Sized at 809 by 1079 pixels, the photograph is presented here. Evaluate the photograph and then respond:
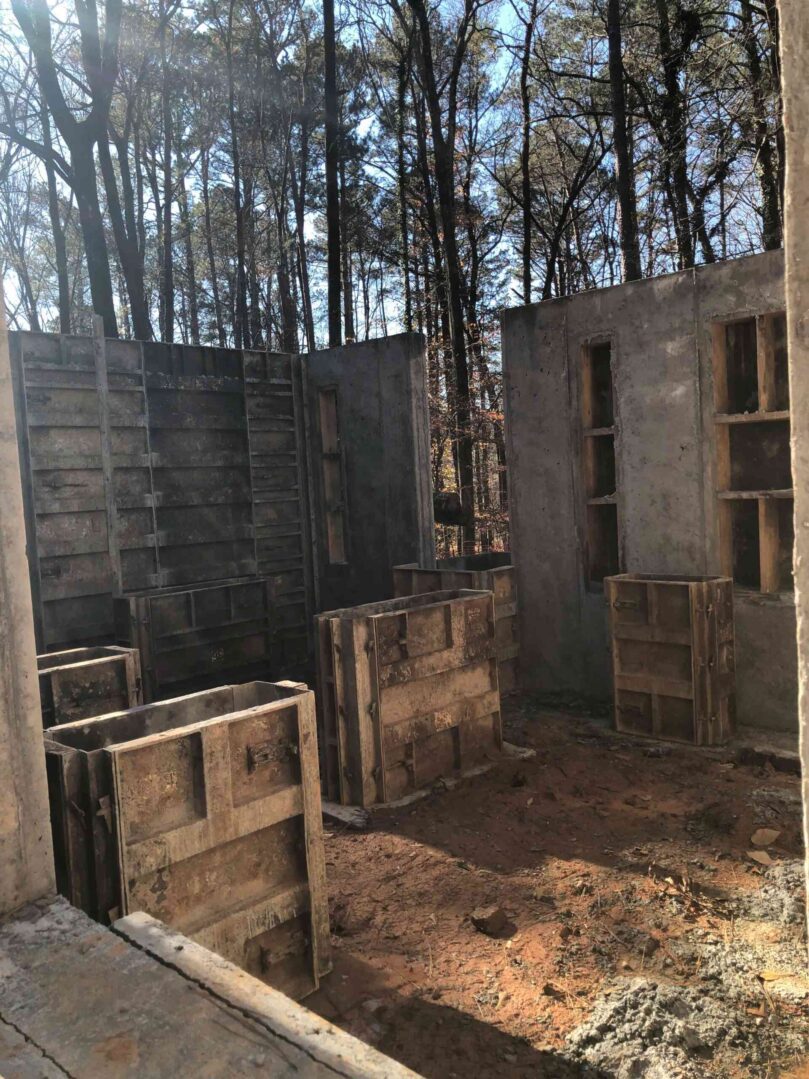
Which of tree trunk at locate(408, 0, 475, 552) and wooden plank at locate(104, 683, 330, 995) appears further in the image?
tree trunk at locate(408, 0, 475, 552)

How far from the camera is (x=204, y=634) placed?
10180 millimetres

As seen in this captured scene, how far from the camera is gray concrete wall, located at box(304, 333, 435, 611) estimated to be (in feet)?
35.9

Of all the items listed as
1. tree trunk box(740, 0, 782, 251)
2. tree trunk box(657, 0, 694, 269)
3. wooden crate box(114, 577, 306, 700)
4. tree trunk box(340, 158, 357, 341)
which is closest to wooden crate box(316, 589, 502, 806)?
wooden crate box(114, 577, 306, 700)

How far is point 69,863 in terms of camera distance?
357 cm

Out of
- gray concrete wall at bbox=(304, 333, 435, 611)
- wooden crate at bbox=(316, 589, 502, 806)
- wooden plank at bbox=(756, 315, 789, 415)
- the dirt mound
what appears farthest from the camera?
gray concrete wall at bbox=(304, 333, 435, 611)

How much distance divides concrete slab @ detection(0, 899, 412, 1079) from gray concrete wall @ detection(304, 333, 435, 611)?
27.3ft

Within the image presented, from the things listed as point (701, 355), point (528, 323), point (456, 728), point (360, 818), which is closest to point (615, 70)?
point (528, 323)

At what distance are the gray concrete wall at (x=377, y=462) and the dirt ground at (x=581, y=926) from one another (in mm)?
4480

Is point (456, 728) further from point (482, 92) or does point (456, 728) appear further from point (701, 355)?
point (482, 92)

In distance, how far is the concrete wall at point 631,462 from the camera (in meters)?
7.89

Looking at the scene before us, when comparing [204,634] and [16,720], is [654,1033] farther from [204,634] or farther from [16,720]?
[204,634]

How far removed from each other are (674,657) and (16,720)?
602cm

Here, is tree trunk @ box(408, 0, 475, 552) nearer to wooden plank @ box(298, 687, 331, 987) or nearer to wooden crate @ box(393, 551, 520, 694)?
wooden crate @ box(393, 551, 520, 694)

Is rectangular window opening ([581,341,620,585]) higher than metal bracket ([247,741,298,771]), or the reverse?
rectangular window opening ([581,341,620,585])
